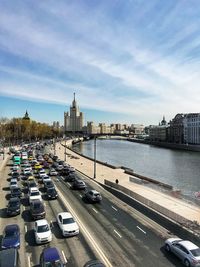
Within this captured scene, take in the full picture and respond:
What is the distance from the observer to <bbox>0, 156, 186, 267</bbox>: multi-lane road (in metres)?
17.3

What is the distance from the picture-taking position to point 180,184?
54.7 meters

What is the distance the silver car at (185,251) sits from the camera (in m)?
15.8

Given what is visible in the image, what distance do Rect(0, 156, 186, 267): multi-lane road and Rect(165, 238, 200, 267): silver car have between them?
42 cm

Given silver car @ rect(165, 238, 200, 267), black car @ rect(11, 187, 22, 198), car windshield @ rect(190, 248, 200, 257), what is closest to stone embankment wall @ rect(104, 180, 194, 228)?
silver car @ rect(165, 238, 200, 267)

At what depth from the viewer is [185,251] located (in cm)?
1662

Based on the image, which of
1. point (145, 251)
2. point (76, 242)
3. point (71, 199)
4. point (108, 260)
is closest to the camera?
point (108, 260)

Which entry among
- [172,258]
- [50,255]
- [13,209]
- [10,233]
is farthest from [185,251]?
[13,209]

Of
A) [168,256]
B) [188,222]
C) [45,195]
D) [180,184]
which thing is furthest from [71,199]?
[180,184]

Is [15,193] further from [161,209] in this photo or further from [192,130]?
[192,130]

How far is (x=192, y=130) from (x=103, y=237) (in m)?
165

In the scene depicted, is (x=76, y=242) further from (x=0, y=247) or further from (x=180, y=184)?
(x=180, y=184)

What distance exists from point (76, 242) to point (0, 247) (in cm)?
472

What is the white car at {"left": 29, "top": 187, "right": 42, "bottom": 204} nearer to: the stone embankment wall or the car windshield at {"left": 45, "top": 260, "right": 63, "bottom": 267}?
the stone embankment wall

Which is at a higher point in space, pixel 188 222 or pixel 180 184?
pixel 188 222
